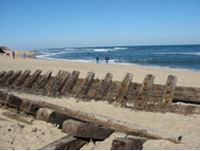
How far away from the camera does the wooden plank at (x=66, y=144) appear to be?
283cm

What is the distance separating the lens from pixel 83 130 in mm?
3033

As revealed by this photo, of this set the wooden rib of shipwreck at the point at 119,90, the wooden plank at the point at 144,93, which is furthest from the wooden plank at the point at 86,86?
the wooden plank at the point at 144,93

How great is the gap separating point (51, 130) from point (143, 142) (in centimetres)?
204

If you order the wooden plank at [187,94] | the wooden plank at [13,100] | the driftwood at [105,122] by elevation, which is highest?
the wooden plank at [187,94]

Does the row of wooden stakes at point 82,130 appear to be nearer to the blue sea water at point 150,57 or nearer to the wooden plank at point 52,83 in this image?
the wooden plank at point 52,83

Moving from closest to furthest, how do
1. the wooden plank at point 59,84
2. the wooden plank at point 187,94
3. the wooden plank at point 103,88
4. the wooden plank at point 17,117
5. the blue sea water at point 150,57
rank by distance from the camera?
the wooden plank at point 17,117 < the wooden plank at point 187,94 < the wooden plank at point 103,88 < the wooden plank at point 59,84 < the blue sea water at point 150,57

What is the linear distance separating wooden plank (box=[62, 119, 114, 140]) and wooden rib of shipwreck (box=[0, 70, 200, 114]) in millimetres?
1846

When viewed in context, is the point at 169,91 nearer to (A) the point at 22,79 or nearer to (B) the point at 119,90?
(B) the point at 119,90

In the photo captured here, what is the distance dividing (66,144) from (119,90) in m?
2.86

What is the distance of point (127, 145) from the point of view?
2455 mm

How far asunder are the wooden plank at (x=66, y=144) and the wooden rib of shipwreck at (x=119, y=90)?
2286mm

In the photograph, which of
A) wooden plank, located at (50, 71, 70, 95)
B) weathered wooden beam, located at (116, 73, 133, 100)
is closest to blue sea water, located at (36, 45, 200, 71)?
weathered wooden beam, located at (116, 73, 133, 100)

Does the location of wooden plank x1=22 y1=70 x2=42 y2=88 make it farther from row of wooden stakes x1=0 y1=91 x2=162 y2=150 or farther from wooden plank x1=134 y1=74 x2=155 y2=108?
wooden plank x1=134 y1=74 x2=155 y2=108

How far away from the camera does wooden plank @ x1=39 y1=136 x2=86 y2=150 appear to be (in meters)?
2.83
